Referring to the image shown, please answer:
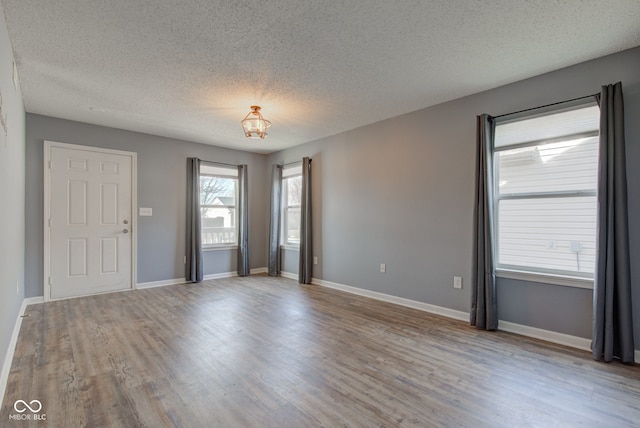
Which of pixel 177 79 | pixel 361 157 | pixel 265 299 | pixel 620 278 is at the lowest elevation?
pixel 265 299

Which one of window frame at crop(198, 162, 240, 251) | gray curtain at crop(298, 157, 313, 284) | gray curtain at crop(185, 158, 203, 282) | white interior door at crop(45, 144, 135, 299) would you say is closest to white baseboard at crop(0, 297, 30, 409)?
white interior door at crop(45, 144, 135, 299)

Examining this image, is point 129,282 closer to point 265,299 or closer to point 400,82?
point 265,299

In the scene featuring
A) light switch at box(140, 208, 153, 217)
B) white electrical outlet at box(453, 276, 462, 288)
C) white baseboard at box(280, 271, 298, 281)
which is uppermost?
light switch at box(140, 208, 153, 217)

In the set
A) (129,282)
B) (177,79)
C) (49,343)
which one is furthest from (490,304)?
(129,282)

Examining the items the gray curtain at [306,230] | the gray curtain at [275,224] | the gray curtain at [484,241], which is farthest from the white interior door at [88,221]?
the gray curtain at [484,241]

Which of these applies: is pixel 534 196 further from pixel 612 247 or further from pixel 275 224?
pixel 275 224

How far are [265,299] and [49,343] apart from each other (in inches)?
91.1

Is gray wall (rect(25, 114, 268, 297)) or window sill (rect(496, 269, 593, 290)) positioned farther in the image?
gray wall (rect(25, 114, 268, 297))

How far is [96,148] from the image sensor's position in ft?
15.3

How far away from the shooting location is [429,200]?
12.9ft

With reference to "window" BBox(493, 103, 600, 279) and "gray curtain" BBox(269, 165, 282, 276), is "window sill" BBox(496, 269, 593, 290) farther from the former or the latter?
"gray curtain" BBox(269, 165, 282, 276)

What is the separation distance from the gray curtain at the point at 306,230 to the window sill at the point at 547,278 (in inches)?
119

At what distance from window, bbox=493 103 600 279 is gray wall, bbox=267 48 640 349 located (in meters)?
0.20

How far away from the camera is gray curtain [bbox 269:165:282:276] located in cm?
620
